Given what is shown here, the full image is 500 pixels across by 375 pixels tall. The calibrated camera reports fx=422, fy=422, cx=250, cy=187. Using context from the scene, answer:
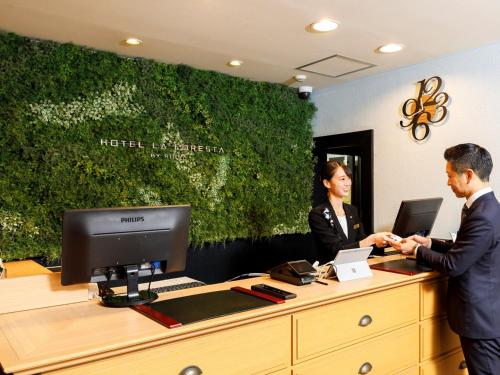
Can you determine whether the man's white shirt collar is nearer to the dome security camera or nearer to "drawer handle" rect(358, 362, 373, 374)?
"drawer handle" rect(358, 362, 373, 374)

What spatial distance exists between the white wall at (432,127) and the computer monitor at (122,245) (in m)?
2.78

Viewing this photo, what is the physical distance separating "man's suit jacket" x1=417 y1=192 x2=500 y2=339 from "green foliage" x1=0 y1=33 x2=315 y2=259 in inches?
101

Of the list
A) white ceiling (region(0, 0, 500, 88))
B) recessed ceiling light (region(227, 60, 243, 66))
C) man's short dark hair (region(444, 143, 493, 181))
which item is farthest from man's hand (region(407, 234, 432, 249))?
recessed ceiling light (region(227, 60, 243, 66))

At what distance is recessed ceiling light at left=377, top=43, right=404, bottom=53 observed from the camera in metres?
3.52

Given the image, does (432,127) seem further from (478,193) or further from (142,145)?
(142,145)

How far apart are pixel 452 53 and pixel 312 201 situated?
2.32 meters

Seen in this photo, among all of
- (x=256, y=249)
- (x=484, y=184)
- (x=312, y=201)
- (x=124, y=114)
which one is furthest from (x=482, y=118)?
(x=124, y=114)

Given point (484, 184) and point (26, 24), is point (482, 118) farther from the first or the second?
point (26, 24)

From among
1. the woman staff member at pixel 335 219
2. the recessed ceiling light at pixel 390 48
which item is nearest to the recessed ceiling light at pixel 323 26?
the recessed ceiling light at pixel 390 48

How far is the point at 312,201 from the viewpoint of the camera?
532cm

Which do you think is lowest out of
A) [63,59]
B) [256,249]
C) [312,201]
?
[256,249]

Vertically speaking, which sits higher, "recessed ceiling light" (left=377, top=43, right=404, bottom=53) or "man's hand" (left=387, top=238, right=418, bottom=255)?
"recessed ceiling light" (left=377, top=43, right=404, bottom=53)

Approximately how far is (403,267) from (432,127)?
183 cm

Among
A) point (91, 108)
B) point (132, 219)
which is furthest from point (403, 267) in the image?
point (91, 108)
